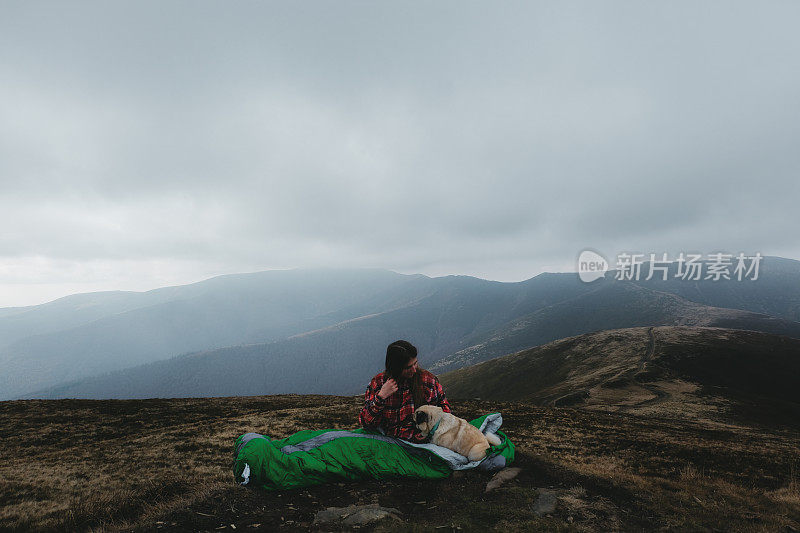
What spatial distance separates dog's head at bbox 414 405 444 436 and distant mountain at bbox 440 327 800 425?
5401 centimetres

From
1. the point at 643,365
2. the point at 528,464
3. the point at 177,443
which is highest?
the point at 528,464

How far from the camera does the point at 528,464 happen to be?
10.4 meters

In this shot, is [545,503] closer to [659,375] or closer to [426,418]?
[426,418]

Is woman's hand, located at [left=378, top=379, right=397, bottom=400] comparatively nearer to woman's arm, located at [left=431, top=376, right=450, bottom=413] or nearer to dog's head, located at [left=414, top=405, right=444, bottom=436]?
dog's head, located at [left=414, top=405, right=444, bottom=436]

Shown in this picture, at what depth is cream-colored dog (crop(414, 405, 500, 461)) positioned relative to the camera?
9.57 m

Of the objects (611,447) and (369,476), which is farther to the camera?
(611,447)

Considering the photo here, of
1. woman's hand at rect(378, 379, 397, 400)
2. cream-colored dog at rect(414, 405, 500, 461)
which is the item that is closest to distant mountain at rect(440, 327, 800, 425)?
cream-colored dog at rect(414, 405, 500, 461)

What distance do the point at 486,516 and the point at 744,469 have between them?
608 inches

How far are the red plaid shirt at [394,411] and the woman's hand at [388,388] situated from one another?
481 mm

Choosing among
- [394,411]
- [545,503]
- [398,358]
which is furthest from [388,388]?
[545,503]

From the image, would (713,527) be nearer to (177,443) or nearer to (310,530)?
(310,530)

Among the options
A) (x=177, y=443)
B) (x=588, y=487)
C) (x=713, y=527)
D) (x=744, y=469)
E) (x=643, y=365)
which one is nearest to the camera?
(x=713, y=527)

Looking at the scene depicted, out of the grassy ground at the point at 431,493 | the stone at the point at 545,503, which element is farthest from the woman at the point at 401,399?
the stone at the point at 545,503

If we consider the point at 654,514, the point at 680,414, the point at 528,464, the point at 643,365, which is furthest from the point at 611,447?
the point at 643,365
